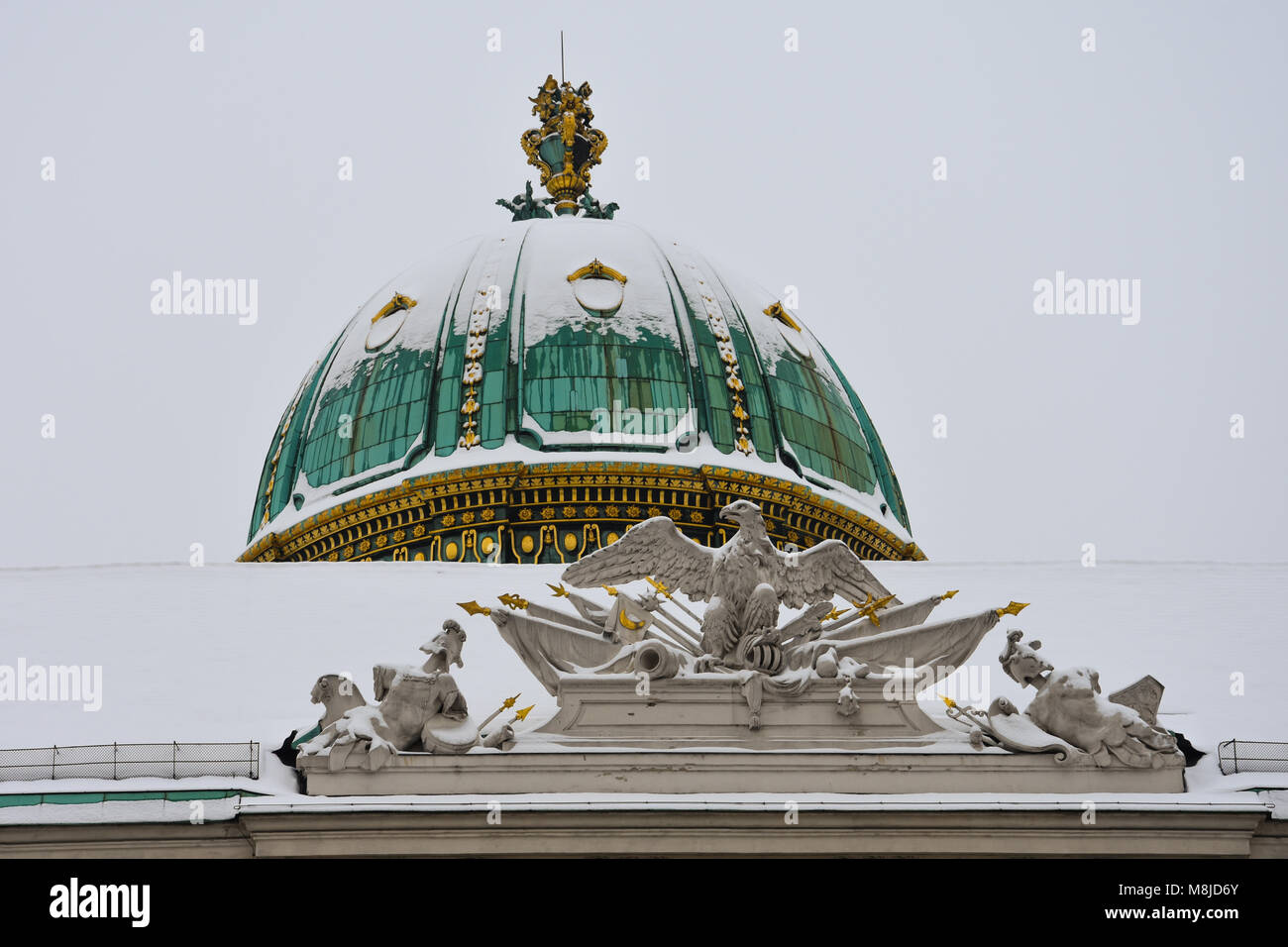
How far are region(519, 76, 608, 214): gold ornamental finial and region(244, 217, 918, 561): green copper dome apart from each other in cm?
313

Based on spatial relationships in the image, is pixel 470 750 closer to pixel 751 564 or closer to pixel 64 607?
pixel 751 564

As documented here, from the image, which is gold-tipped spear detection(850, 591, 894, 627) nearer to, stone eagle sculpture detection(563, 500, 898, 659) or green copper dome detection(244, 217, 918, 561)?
stone eagle sculpture detection(563, 500, 898, 659)

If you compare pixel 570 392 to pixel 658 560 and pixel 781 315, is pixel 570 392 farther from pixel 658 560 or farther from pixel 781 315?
pixel 658 560

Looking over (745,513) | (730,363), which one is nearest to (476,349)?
(730,363)

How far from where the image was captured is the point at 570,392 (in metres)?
35.2

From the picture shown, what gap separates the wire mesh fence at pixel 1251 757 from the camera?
22938mm

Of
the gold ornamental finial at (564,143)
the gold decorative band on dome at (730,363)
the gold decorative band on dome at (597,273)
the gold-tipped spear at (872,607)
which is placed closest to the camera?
the gold-tipped spear at (872,607)

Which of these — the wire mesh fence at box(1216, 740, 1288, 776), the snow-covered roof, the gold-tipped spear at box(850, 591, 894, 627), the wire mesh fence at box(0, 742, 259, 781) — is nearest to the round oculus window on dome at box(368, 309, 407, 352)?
the snow-covered roof

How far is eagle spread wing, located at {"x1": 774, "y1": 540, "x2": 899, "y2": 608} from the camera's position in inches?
930

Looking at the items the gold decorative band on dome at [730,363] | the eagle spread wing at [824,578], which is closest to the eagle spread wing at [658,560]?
the eagle spread wing at [824,578]

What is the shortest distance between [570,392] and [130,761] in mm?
13853

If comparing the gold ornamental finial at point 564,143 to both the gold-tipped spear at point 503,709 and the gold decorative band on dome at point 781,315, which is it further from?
the gold-tipped spear at point 503,709

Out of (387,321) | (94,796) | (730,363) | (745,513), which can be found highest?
(387,321)
